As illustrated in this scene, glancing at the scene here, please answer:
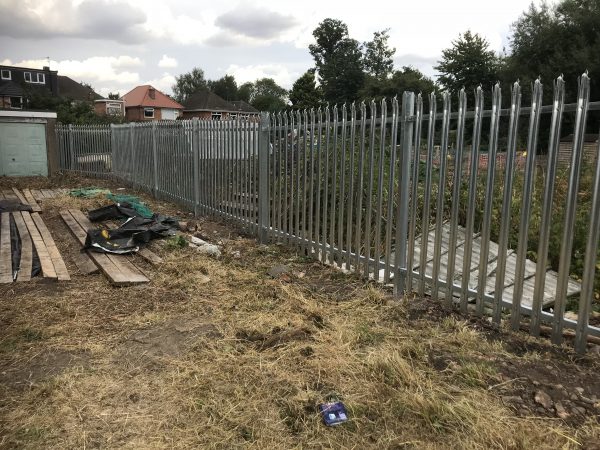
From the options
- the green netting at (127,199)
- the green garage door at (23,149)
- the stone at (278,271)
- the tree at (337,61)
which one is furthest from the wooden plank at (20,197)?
the tree at (337,61)

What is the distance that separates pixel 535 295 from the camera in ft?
10.9

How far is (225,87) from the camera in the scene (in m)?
90.4

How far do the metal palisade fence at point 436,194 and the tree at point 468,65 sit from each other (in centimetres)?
3765

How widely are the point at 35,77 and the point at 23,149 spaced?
181 ft

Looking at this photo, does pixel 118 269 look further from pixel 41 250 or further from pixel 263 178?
pixel 263 178

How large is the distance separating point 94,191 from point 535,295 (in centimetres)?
1083

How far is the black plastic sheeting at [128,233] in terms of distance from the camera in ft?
20.5

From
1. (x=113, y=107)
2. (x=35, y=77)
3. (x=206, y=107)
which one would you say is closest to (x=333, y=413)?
(x=113, y=107)

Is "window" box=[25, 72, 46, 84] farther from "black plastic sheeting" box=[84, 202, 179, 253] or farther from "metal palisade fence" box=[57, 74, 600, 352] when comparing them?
"black plastic sheeting" box=[84, 202, 179, 253]

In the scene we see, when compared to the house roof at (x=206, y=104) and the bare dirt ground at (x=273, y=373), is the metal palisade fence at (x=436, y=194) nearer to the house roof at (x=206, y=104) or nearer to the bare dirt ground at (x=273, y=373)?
the bare dirt ground at (x=273, y=373)

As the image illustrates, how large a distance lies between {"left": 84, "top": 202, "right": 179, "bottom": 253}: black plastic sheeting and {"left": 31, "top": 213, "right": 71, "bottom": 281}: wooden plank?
42 cm

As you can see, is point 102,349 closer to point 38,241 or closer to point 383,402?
point 383,402

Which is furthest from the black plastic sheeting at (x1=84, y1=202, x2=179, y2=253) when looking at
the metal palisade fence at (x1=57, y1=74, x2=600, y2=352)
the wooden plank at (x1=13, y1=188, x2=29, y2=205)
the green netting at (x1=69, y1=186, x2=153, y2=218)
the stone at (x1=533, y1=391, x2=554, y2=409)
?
the stone at (x1=533, y1=391, x2=554, y2=409)

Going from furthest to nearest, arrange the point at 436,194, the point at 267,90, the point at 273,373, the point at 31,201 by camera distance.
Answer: the point at 267,90 < the point at 31,201 < the point at 436,194 < the point at 273,373
